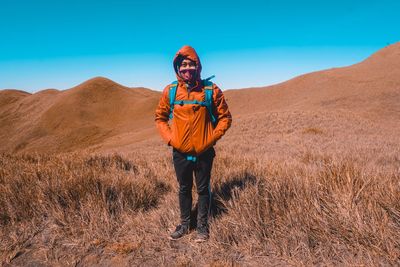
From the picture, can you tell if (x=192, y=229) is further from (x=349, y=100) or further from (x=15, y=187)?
(x=349, y=100)

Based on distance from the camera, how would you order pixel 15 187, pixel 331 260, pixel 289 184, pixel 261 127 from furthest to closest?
pixel 261 127, pixel 15 187, pixel 289 184, pixel 331 260

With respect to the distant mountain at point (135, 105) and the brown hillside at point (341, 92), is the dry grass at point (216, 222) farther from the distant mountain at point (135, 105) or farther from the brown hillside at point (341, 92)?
the brown hillside at point (341, 92)

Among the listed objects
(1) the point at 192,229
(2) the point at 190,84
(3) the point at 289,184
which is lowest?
(1) the point at 192,229

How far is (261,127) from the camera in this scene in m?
17.0

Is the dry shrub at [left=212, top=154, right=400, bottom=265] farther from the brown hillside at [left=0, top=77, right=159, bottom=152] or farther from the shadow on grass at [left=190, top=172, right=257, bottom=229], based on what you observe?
the brown hillside at [left=0, top=77, right=159, bottom=152]

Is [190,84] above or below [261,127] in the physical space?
above

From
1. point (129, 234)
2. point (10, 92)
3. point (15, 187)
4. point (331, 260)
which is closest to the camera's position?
point (331, 260)

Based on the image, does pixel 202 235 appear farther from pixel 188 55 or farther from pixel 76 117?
pixel 76 117

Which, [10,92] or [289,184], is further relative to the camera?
[10,92]

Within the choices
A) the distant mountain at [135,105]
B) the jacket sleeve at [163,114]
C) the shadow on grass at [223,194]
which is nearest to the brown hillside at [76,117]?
the distant mountain at [135,105]

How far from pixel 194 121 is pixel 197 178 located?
2.15 ft

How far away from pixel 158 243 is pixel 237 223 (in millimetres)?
854

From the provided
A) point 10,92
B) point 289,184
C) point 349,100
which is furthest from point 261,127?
point 10,92

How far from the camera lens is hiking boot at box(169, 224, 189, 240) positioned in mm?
2578
